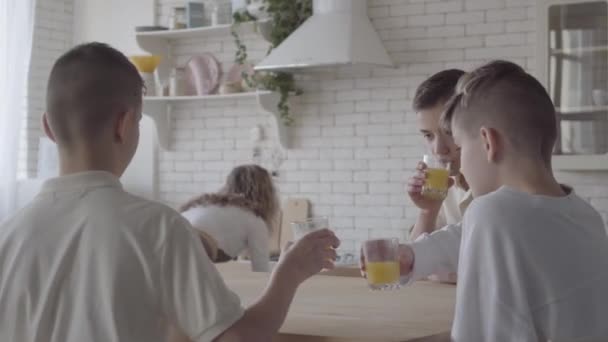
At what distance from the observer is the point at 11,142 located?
6148mm

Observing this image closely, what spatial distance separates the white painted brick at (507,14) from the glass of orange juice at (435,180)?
2615mm

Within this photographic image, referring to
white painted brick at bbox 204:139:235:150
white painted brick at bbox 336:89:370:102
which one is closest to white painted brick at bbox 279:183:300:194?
white painted brick at bbox 204:139:235:150

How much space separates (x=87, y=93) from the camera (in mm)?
1618

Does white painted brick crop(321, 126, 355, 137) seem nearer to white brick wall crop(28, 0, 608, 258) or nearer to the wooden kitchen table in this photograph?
white brick wall crop(28, 0, 608, 258)

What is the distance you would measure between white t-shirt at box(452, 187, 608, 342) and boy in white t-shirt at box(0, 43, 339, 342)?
358 mm

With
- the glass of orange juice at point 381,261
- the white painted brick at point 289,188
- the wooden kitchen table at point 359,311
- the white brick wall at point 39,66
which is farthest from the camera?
the white brick wall at point 39,66

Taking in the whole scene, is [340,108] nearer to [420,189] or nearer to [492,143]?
[420,189]

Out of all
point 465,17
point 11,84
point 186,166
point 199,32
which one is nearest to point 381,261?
point 465,17

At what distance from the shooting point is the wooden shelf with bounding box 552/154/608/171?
15.4ft

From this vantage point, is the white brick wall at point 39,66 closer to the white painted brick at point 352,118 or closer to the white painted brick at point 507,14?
the white painted brick at point 352,118

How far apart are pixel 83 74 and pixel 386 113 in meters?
3.98

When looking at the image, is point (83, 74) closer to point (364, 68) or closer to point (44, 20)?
point (364, 68)

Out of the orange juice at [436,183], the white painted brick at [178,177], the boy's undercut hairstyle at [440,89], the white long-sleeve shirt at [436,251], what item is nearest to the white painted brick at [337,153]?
the white painted brick at [178,177]

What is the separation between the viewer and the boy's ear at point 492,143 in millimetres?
1659
